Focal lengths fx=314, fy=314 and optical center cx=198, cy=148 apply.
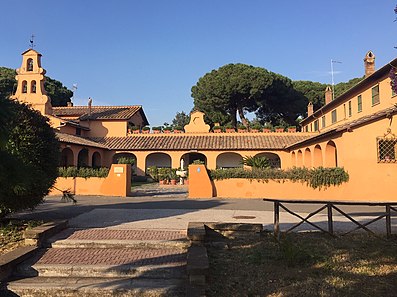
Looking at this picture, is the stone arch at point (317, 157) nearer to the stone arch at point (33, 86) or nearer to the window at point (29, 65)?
the stone arch at point (33, 86)

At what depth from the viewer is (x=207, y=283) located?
4758 mm

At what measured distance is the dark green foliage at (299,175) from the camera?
15.1 m

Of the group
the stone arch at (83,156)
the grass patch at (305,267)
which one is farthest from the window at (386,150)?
the stone arch at (83,156)

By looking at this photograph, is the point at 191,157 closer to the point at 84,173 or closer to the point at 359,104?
the point at 84,173

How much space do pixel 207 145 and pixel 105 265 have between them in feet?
79.5

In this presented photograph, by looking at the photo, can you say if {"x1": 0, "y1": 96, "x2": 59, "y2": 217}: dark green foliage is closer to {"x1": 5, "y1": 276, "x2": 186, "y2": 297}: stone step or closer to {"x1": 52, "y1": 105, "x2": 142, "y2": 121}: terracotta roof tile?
{"x1": 5, "y1": 276, "x2": 186, "y2": 297}: stone step

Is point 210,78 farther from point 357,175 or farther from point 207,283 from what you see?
point 207,283

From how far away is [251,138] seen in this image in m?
30.6

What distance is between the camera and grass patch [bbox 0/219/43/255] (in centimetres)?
607

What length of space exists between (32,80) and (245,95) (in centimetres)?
2345

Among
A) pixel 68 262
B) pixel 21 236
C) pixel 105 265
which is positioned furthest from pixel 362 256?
pixel 21 236

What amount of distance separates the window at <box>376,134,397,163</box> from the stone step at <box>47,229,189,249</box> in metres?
10.5

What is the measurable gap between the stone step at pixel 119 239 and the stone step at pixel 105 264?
0.23 meters

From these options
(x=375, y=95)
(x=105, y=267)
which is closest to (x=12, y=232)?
(x=105, y=267)
